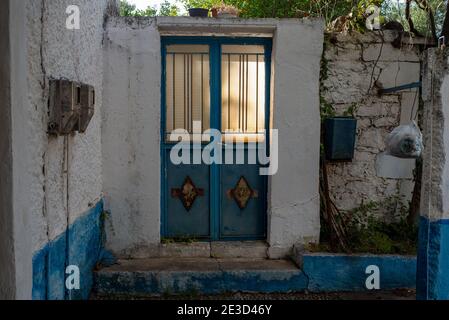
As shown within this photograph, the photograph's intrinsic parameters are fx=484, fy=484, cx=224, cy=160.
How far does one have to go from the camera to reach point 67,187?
3736 mm

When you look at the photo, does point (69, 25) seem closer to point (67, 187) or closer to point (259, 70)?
point (67, 187)

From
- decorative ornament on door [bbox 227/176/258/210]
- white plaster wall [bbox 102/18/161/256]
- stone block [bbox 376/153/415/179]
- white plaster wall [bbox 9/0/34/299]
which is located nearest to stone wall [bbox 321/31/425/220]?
stone block [bbox 376/153/415/179]

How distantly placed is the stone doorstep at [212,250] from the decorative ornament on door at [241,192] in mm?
482

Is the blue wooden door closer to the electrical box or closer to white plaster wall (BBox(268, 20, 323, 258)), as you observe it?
white plaster wall (BBox(268, 20, 323, 258))

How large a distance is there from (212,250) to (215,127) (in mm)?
1359

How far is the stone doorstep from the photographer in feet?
17.3

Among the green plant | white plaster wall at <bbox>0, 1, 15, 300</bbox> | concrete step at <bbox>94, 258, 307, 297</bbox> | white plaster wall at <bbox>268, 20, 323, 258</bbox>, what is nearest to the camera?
white plaster wall at <bbox>0, 1, 15, 300</bbox>

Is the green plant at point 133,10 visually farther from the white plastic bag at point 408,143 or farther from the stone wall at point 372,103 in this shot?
the white plastic bag at point 408,143

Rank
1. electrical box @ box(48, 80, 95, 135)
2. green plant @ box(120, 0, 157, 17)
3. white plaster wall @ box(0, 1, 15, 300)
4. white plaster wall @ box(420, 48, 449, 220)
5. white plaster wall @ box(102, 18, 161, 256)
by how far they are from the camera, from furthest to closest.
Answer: green plant @ box(120, 0, 157, 17) < white plaster wall @ box(102, 18, 161, 256) < white plaster wall @ box(420, 48, 449, 220) < electrical box @ box(48, 80, 95, 135) < white plaster wall @ box(0, 1, 15, 300)

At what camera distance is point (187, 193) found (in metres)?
5.45

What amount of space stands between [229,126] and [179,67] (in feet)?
2.82

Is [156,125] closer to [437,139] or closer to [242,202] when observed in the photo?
[242,202]

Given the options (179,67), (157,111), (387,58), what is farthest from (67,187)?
(387,58)

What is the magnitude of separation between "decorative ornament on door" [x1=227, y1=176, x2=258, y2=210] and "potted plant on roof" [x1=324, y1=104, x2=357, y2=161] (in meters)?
0.97
